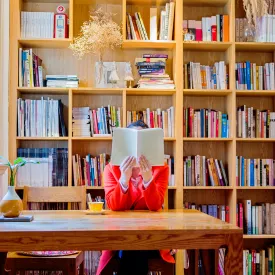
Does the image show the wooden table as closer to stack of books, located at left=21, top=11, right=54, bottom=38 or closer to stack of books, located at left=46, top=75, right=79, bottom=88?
stack of books, located at left=46, top=75, right=79, bottom=88

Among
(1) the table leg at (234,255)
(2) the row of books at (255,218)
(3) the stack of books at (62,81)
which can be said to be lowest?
(2) the row of books at (255,218)

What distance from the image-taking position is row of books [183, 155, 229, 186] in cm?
398

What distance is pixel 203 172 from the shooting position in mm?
4008

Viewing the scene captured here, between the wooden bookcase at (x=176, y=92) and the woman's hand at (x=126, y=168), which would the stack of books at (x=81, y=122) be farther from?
the woman's hand at (x=126, y=168)

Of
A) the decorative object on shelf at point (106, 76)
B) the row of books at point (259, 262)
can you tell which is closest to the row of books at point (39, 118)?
the decorative object on shelf at point (106, 76)

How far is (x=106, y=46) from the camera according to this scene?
3.89 m

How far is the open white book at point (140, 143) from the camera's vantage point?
105 inches

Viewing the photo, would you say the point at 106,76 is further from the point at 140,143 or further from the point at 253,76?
the point at 140,143

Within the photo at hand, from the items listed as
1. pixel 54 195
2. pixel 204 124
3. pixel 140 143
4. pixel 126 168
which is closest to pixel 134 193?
pixel 126 168

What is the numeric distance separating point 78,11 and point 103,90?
74 centimetres

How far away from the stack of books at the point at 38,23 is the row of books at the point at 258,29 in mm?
1446

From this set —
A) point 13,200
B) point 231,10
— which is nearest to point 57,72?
point 231,10

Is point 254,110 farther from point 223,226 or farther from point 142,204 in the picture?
point 223,226

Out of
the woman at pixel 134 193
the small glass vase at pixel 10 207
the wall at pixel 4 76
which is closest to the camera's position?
the small glass vase at pixel 10 207
